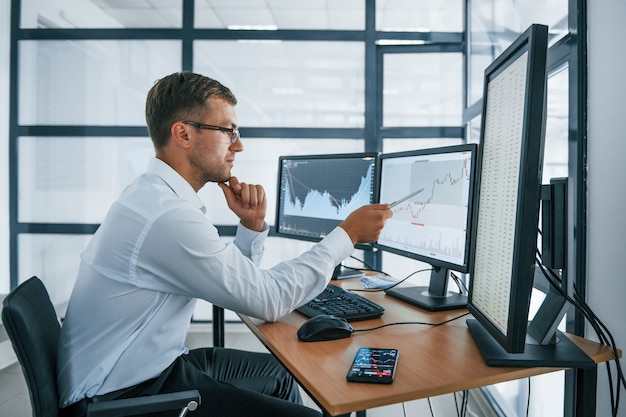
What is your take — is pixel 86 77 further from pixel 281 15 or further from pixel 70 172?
pixel 281 15

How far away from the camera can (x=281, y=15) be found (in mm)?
3570

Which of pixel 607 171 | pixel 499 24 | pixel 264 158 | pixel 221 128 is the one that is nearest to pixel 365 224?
pixel 221 128

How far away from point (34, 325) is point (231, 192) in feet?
2.76

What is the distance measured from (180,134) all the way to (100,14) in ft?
9.54

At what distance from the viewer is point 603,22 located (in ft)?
4.25

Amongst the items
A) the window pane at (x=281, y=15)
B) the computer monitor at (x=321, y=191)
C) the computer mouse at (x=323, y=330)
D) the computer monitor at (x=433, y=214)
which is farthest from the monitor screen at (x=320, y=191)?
the window pane at (x=281, y=15)

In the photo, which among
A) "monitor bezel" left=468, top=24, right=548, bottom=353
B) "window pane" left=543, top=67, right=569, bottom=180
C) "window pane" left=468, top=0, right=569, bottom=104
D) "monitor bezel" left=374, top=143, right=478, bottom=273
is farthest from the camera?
"window pane" left=468, top=0, right=569, bottom=104

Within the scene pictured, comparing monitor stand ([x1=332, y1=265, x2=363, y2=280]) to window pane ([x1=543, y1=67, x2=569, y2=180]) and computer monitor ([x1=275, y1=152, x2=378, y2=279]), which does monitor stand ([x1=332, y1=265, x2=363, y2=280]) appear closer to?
computer monitor ([x1=275, y1=152, x2=378, y2=279])

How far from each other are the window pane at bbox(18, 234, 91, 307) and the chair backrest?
2.87 meters

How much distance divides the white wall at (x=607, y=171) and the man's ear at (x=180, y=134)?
1193 mm

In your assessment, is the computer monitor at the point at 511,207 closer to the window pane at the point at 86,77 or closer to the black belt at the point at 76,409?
the black belt at the point at 76,409

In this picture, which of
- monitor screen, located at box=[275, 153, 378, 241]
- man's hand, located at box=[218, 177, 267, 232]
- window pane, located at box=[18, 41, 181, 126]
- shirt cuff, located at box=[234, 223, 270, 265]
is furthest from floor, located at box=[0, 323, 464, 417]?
window pane, located at box=[18, 41, 181, 126]

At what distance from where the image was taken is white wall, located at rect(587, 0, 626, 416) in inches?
47.4

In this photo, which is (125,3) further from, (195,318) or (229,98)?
(229,98)
